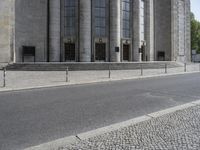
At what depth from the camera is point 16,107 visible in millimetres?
9008

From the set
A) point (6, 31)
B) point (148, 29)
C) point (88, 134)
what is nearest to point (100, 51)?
point (148, 29)

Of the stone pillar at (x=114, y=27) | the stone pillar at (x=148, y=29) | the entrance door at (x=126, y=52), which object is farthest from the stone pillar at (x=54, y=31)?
the stone pillar at (x=148, y=29)

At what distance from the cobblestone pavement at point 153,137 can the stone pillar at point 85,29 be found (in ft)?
100

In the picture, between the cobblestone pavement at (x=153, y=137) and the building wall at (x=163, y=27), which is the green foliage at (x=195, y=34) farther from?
the cobblestone pavement at (x=153, y=137)

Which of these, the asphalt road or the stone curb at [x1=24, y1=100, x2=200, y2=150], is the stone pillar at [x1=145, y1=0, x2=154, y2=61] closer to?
the asphalt road

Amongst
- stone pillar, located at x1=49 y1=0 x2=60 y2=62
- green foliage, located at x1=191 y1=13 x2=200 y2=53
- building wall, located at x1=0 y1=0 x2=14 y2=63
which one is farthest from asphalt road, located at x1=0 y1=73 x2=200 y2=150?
green foliage, located at x1=191 y1=13 x2=200 y2=53

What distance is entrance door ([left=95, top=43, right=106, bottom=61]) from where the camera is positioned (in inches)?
1574

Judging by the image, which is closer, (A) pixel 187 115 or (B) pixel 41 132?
(B) pixel 41 132

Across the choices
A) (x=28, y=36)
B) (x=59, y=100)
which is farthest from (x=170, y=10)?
(x=59, y=100)

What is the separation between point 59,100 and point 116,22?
29630mm

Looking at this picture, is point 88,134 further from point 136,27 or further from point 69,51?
point 136,27

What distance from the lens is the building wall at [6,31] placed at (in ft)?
103

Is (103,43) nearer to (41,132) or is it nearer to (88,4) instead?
(88,4)

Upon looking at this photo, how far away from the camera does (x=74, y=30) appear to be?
39375 mm
